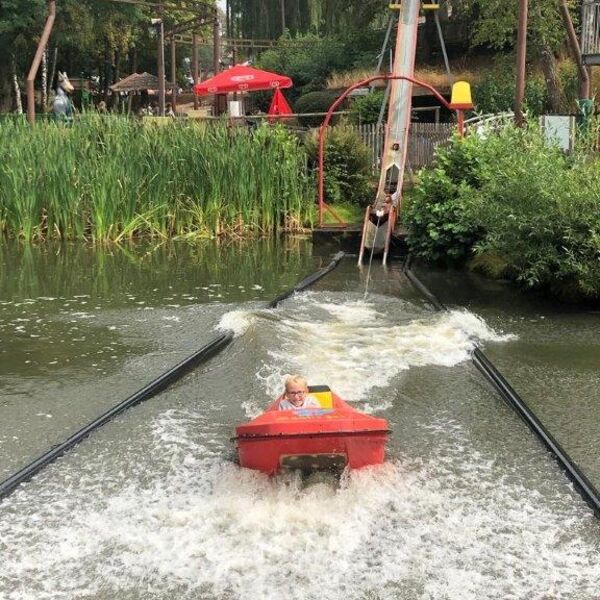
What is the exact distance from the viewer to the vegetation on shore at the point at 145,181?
1392 centimetres

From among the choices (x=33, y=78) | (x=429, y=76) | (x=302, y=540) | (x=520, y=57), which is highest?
(x=429, y=76)

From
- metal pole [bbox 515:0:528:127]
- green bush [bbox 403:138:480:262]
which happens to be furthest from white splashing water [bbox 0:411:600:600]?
metal pole [bbox 515:0:528:127]

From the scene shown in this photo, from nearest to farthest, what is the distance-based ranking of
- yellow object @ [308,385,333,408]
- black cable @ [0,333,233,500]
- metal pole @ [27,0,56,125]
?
1. black cable @ [0,333,233,500]
2. yellow object @ [308,385,333,408]
3. metal pole @ [27,0,56,125]

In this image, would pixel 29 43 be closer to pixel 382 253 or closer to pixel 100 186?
pixel 100 186

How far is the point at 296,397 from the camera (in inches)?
196

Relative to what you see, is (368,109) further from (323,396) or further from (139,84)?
(323,396)

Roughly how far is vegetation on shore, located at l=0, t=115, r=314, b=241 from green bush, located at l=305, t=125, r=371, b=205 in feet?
2.01

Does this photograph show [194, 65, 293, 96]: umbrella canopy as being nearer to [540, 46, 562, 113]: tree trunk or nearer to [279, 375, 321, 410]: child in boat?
[540, 46, 562, 113]: tree trunk

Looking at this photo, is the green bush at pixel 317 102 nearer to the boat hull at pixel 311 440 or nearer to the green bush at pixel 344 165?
the green bush at pixel 344 165

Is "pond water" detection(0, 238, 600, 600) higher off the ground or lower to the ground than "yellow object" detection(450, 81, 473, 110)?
lower

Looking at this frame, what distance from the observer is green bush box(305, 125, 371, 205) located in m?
16.3

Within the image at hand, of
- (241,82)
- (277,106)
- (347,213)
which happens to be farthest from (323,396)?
(241,82)

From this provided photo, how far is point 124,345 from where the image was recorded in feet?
26.5

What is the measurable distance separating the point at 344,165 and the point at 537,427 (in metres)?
11.3
